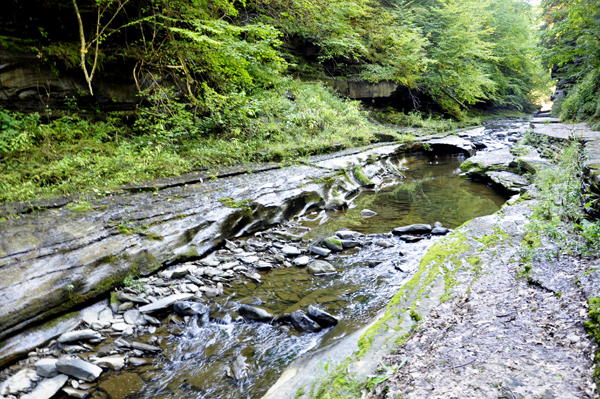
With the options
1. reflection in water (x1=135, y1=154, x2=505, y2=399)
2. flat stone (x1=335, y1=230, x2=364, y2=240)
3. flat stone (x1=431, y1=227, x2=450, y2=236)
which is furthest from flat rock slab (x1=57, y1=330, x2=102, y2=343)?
flat stone (x1=431, y1=227, x2=450, y2=236)

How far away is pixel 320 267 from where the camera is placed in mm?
4793

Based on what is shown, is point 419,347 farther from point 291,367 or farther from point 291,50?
point 291,50

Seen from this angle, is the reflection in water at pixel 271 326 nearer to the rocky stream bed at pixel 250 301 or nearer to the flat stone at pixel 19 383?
the rocky stream bed at pixel 250 301

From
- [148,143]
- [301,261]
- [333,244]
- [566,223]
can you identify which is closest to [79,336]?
[301,261]

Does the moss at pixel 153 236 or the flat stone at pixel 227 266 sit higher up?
the moss at pixel 153 236

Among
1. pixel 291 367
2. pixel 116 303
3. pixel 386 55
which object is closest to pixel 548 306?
pixel 291 367

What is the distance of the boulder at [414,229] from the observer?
6.05 m

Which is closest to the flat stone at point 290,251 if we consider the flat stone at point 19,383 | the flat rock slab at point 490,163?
the flat stone at point 19,383

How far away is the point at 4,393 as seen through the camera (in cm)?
254

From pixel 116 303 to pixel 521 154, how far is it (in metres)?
11.9

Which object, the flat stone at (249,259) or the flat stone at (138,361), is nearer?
the flat stone at (138,361)

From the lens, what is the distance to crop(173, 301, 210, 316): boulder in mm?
3695

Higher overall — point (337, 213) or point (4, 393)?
point (4, 393)

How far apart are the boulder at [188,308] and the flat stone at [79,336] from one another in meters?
0.81
